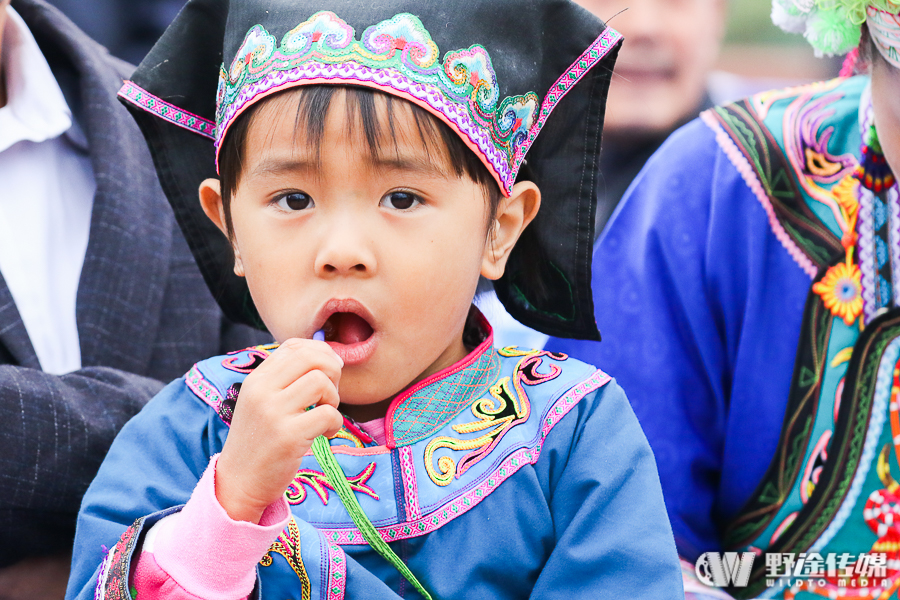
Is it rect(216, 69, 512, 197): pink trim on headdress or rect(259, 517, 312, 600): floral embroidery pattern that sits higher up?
rect(216, 69, 512, 197): pink trim on headdress

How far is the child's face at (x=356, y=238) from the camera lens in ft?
4.00

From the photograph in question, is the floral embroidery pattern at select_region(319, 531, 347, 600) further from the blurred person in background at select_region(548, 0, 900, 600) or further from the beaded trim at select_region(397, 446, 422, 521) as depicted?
the blurred person in background at select_region(548, 0, 900, 600)

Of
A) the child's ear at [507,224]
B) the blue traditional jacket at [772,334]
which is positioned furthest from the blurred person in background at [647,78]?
the child's ear at [507,224]

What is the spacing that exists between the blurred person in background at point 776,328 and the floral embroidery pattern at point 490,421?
1.58ft

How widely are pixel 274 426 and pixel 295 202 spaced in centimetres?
31

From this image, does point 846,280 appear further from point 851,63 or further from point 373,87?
point 373,87

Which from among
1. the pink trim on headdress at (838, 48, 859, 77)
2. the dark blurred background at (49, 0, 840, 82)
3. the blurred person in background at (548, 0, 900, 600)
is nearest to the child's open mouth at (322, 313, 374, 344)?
the blurred person in background at (548, 0, 900, 600)

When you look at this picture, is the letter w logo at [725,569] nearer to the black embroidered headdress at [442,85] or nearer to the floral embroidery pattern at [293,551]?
the black embroidered headdress at [442,85]

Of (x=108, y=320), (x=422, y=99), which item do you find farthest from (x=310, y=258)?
(x=108, y=320)

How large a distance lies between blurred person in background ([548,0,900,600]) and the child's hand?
868 millimetres

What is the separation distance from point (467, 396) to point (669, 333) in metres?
0.61

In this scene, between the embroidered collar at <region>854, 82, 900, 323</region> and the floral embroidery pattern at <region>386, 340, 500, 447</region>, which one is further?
the embroidered collar at <region>854, 82, 900, 323</region>

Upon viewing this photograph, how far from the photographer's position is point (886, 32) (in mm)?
1521

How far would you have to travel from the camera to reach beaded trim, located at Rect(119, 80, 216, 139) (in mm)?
1465
